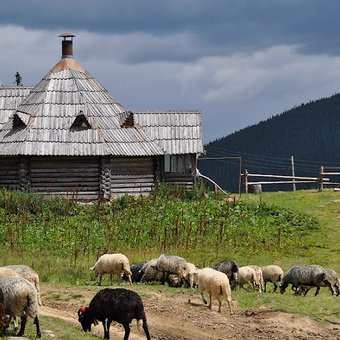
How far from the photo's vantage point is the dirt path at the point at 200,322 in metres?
21.0

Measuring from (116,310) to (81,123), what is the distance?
2604 cm

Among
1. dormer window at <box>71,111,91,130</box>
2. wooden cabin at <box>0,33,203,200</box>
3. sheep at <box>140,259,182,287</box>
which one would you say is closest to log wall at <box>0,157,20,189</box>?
wooden cabin at <box>0,33,203,200</box>

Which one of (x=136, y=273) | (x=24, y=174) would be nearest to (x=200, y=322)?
(x=136, y=273)

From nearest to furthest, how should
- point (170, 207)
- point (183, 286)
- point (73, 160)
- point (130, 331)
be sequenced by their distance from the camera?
1. point (130, 331)
2. point (183, 286)
3. point (170, 207)
4. point (73, 160)

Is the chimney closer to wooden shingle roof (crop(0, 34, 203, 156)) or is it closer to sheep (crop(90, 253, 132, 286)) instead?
wooden shingle roof (crop(0, 34, 203, 156))

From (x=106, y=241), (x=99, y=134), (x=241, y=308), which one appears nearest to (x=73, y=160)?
(x=99, y=134)

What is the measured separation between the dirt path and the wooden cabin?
1930cm

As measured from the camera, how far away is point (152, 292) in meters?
24.5

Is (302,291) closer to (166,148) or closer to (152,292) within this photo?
(152,292)

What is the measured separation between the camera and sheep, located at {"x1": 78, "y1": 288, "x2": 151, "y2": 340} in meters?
18.8

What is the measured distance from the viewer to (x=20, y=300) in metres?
18.0

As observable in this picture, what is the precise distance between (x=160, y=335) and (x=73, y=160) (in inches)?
937

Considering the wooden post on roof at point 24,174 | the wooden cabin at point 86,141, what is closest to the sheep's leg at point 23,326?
the wooden cabin at point 86,141

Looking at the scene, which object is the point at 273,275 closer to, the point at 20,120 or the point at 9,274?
the point at 9,274
